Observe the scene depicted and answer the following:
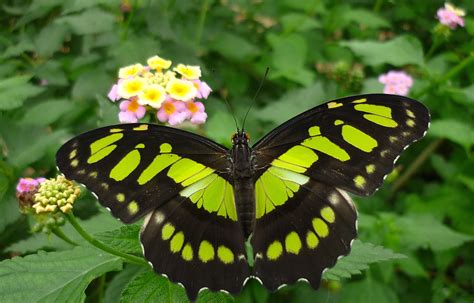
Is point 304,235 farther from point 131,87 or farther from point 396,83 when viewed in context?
point 396,83

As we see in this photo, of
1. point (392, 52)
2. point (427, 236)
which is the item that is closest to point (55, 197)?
point (427, 236)

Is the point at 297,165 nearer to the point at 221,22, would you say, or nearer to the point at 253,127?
the point at 253,127

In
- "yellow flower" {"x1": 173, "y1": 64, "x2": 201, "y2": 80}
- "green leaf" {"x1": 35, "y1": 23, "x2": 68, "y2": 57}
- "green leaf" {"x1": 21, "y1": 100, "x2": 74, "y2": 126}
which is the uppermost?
"yellow flower" {"x1": 173, "y1": 64, "x2": 201, "y2": 80}

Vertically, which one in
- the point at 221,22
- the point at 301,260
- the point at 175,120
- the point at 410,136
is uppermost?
the point at 410,136

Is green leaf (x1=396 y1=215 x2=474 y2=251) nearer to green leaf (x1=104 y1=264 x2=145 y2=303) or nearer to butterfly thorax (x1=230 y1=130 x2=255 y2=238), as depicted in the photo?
butterfly thorax (x1=230 y1=130 x2=255 y2=238)

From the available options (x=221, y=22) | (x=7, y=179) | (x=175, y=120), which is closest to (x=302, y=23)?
(x=221, y=22)

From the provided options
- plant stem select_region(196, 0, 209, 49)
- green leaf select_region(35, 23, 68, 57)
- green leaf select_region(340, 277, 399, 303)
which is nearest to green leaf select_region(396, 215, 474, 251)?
green leaf select_region(340, 277, 399, 303)

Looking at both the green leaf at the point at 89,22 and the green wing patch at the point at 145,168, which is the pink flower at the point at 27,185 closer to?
the green wing patch at the point at 145,168
